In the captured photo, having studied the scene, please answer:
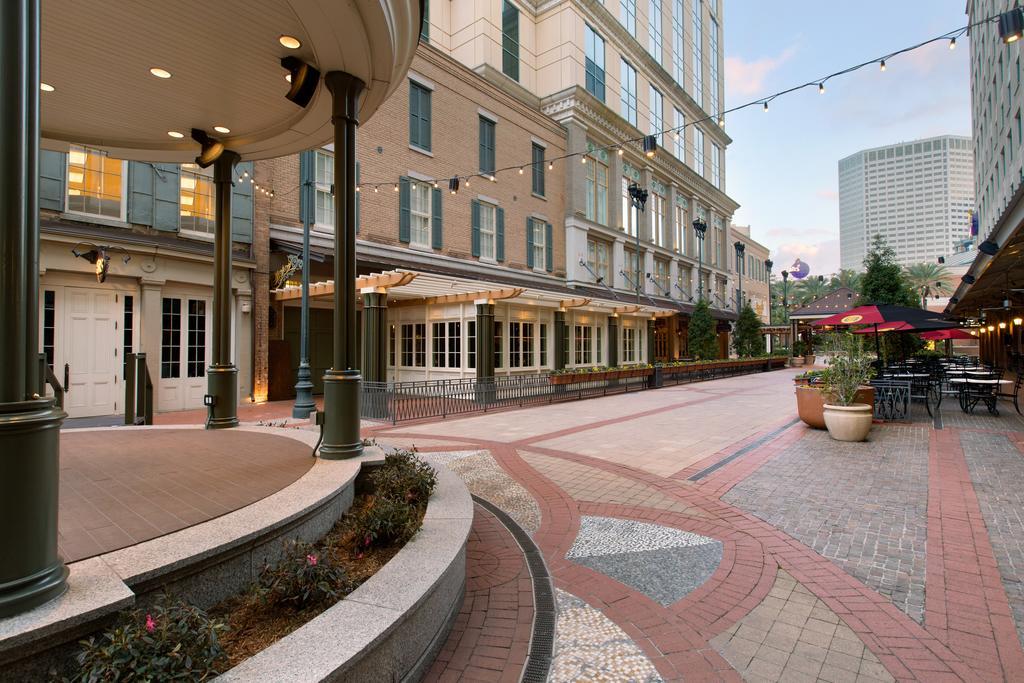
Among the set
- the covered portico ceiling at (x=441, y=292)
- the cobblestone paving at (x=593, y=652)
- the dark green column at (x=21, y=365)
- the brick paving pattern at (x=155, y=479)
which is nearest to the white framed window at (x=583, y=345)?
the covered portico ceiling at (x=441, y=292)

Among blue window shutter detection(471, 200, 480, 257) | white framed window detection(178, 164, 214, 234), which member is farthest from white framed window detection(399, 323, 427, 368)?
white framed window detection(178, 164, 214, 234)

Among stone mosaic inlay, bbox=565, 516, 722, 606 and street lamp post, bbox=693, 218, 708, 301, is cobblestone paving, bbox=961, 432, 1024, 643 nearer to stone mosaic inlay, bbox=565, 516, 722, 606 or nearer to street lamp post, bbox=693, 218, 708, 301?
stone mosaic inlay, bbox=565, 516, 722, 606

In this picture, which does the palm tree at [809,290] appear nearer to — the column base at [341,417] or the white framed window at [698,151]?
the white framed window at [698,151]

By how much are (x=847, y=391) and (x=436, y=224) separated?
14.1 meters

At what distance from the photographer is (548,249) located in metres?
24.0

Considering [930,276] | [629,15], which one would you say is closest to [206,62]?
[629,15]

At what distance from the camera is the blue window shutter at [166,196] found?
470 inches

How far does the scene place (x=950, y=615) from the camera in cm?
315

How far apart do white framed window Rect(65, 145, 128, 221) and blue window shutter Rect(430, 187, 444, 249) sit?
917cm

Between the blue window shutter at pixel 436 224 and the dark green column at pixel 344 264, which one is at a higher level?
the blue window shutter at pixel 436 224

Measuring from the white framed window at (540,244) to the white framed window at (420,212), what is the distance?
6486 millimetres

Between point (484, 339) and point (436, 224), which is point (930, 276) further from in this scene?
point (484, 339)

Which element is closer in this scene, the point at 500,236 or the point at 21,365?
the point at 21,365

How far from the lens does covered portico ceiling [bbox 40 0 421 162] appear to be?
4.20 meters
